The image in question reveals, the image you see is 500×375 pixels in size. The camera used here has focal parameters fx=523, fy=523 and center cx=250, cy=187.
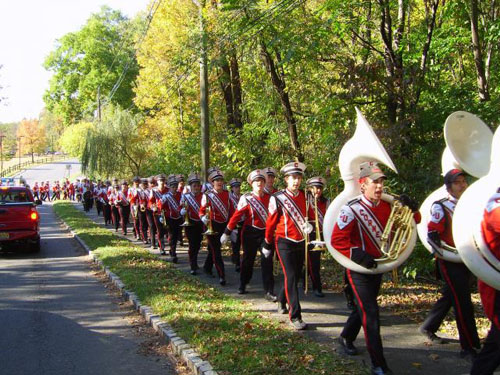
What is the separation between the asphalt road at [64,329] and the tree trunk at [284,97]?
19.1 feet

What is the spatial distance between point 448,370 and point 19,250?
13866 millimetres

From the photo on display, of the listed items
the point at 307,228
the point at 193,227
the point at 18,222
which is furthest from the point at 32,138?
the point at 307,228

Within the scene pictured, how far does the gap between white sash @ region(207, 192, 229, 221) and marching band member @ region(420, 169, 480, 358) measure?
17.7 ft

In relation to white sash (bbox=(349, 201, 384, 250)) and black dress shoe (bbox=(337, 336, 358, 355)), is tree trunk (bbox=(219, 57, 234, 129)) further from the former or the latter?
white sash (bbox=(349, 201, 384, 250))

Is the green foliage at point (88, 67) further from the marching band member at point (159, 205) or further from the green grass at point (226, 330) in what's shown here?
the green grass at point (226, 330)

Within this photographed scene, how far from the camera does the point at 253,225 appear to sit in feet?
Result: 29.6

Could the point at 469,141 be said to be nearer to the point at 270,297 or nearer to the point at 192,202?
the point at 270,297

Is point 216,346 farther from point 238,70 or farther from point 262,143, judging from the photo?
point 238,70

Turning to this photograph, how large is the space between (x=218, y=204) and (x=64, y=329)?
408cm

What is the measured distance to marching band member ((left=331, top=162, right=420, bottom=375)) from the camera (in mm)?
4984

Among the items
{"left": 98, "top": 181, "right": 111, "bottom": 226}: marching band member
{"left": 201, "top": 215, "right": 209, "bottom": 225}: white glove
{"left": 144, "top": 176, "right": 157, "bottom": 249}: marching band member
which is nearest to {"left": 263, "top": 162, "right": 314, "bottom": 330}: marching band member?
{"left": 201, "top": 215, "right": 209, "bottom": 225}: white glove

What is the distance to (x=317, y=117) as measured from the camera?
10344 millimetres

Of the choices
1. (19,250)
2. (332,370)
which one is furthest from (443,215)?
(19,250)

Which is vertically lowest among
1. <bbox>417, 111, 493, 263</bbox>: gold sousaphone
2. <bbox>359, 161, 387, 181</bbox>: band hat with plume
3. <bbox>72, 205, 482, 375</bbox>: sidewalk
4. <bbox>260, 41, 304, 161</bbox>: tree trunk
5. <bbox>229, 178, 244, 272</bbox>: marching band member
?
<bbox>72, 205, 482, 375</bbox>: sidewalk
